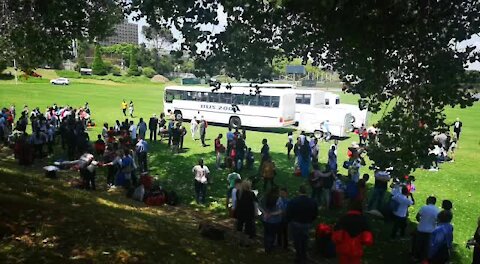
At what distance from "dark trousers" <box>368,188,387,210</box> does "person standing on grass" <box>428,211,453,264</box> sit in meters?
3.86

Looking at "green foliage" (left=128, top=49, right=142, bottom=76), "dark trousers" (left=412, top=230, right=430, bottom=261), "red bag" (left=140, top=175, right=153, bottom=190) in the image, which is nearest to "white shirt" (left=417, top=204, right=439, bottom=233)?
"dark trousers" (left=412, top=230, right=430, bottom=261)

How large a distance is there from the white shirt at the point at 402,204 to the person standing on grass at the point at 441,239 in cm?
187

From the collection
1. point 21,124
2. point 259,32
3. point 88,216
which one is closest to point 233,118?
point 21,124

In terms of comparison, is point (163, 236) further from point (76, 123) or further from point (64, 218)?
point (76, 123)

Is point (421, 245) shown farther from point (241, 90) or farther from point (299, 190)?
point (241, 90)

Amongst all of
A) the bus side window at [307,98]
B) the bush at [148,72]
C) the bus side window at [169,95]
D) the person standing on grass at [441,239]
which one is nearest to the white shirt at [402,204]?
the person standing on grass at [441,239]

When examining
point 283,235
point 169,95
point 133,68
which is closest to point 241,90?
point 169,95

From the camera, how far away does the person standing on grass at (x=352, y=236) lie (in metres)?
6.86

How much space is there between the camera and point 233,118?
30.0 meters

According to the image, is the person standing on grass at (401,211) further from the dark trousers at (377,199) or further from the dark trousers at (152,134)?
the dark trousers at (152,134)

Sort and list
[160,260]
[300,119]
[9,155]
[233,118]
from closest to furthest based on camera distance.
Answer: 1. [160,260]
2. [9,155]
3. [300,119]
4. [233,118]

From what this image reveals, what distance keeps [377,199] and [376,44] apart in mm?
5772

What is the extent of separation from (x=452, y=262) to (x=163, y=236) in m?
6.46

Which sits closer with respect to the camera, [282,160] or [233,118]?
[282,160]
